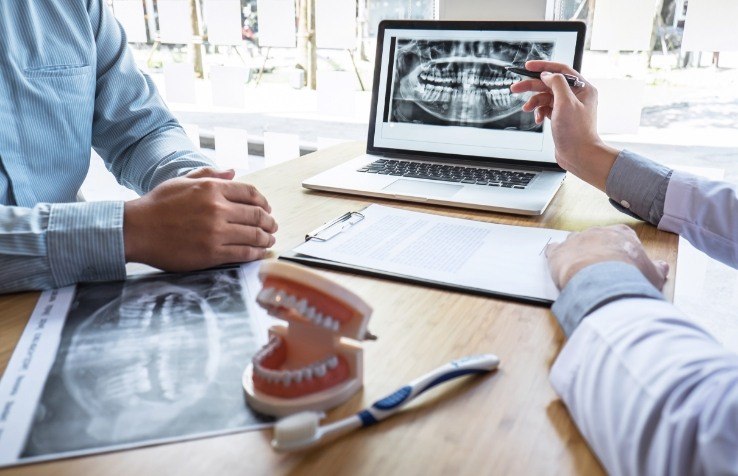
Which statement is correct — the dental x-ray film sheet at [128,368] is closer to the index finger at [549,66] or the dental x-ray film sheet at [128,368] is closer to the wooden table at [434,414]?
the wooden table at [434,414]

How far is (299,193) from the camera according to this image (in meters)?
1.20

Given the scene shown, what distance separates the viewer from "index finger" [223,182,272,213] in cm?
86

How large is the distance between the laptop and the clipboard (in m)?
0.19

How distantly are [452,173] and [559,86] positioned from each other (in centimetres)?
27

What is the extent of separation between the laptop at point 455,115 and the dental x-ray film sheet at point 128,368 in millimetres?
511

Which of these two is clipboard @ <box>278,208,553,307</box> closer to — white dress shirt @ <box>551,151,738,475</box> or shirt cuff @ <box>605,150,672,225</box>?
white dress shirt @ <box>551,151,738,475</box>

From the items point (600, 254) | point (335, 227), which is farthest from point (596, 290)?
point (335, 227)

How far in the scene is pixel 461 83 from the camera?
1.32 meters

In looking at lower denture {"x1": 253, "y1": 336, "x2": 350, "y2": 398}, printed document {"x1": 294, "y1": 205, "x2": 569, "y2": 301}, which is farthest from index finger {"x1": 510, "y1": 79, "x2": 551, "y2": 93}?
lower denture {"x1": 253, "y1": 336, "x2": 350, "y2": 398}

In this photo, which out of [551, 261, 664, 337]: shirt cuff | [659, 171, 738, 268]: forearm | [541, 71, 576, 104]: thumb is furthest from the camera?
[541, 71, 576, 104]: thumb

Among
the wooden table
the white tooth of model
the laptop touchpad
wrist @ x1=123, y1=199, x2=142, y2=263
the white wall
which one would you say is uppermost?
the white wall

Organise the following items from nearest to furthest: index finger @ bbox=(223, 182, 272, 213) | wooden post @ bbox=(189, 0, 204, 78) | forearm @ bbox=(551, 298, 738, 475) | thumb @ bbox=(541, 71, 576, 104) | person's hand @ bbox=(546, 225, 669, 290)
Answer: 1. forearm @ bbox=(551, 298, 738, 475)
2. person's hand @ bbox=(546, 225, 669, 290)
3. index finger @ bbox=(223, 182, 272, 213)
4. thumb @ bbox=(541, 71, 576, 104)
5. wooden post @ bbox=(189, 0, 204, 78)

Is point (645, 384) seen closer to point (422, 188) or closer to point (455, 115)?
point (422, 188)

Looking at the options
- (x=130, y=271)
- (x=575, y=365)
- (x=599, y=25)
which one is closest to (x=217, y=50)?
(x=599, y=25)
